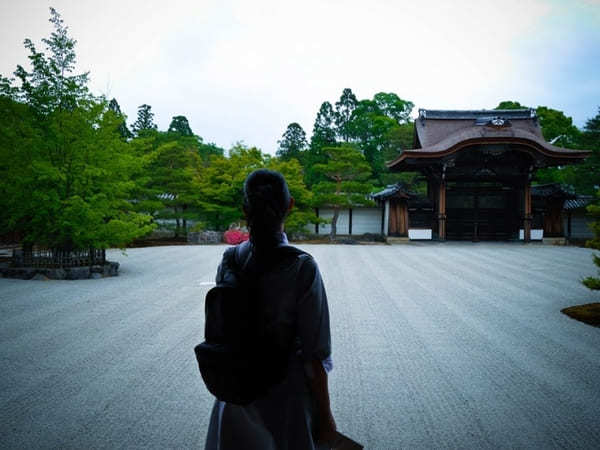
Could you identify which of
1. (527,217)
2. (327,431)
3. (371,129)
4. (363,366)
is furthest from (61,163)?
(371,129)

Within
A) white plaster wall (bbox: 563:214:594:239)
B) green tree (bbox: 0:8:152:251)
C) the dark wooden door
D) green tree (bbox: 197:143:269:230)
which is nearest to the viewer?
green tree (bbox: 0:8:152:251)

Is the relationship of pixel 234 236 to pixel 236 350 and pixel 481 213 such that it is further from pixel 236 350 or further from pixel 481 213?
pixel 236 350

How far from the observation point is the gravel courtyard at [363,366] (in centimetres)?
260

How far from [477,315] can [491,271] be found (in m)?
4.48

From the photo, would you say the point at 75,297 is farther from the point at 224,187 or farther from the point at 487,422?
the point at 224,187

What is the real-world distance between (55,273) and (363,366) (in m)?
7.25

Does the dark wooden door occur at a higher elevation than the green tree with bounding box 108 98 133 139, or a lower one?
lower

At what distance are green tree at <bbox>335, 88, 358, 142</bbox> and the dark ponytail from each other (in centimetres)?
3211

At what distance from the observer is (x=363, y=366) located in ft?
12.1

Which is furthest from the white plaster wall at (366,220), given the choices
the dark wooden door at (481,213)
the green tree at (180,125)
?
the green tree at (180,125)

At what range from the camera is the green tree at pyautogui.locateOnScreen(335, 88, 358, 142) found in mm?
→ 32844

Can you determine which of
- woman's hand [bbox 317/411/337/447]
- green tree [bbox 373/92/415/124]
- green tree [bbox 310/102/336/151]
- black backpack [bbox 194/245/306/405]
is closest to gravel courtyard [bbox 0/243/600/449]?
woman's hand [bbox 317/411/337/447]

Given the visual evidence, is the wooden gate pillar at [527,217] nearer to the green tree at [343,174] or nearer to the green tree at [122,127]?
the green tree at [343,174]

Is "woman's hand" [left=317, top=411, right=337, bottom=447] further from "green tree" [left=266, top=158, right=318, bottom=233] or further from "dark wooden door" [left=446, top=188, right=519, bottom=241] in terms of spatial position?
"dark wooden door" [left=446, top=188, right=519, bottom=241]
